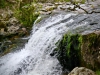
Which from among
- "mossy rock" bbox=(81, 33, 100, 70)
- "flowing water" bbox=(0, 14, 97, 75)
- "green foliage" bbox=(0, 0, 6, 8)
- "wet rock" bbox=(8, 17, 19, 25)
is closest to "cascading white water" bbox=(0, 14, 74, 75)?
"flowing water" bbox=(0, 14, 97, 75)

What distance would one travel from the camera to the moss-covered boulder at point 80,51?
24.0 ft

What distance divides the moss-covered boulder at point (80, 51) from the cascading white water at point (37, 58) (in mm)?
580

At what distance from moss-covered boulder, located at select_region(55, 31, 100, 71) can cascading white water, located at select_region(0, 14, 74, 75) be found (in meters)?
0.58

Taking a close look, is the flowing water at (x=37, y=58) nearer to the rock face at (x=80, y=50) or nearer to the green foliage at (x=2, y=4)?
the rock face at (x=80, y=50)

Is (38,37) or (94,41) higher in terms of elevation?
(94,41)

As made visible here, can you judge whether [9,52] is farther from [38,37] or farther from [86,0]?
[86,0]

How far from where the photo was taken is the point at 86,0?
17438 mm

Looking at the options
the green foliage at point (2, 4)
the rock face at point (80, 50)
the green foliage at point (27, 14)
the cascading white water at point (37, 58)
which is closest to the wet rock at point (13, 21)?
the green foliage at point (27, 14)

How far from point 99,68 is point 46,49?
9.49ft

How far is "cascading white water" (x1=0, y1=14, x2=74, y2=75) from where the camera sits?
8.55m

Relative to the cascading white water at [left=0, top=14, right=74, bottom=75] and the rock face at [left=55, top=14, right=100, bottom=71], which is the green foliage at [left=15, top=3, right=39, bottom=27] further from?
the rock face at [left=55, top=14, right=100, bottom=71]

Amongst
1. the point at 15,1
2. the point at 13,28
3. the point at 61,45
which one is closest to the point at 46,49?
the point at 61,45

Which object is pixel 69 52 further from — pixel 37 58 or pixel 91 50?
pixel 37 58

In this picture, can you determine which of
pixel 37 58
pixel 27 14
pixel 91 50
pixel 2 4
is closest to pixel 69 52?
pixel 91 50
